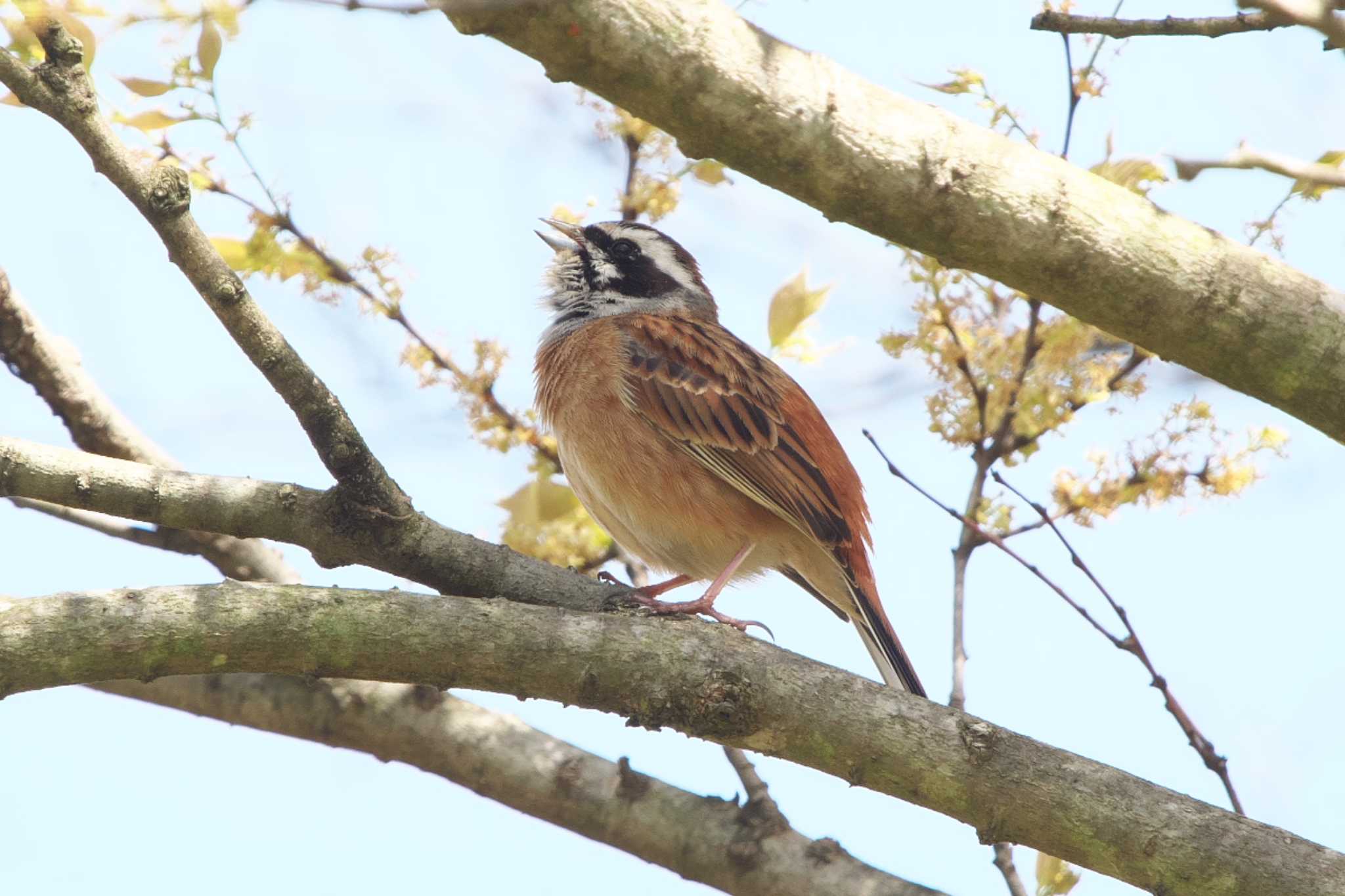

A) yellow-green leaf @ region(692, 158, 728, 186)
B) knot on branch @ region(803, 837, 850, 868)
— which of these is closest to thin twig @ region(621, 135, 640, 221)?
yellow-green leaf @ region(692, 158, 728, 186)

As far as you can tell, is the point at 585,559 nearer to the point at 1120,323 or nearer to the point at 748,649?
the point at 748,649

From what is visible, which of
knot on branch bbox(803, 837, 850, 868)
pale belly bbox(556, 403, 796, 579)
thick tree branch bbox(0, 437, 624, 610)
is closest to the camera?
thick tree branch bbox(0, 437, 624, 610)

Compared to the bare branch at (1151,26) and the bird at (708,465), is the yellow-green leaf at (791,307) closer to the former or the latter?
the bird at (708,465)

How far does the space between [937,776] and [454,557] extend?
1.81 metres

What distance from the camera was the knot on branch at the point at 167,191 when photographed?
4.14 metres

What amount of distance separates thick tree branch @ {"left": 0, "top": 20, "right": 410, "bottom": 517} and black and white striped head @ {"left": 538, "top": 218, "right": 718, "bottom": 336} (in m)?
2.96

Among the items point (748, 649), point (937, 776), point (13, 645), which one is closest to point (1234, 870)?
point (937, 776)

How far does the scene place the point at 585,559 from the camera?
6801mm

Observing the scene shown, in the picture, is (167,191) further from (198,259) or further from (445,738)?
(445,738)

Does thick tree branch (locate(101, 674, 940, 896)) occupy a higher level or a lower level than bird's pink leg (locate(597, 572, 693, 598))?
lower

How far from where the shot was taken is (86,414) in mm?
6340

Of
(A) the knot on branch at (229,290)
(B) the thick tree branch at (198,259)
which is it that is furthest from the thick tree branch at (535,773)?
(A) the knot on branch at (229,290)

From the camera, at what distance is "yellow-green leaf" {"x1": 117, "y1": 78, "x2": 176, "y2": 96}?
5.20 meters

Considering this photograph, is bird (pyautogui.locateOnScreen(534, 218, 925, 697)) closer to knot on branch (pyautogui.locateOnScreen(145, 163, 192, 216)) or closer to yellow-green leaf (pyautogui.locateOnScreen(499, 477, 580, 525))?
yellow-green leaf (pyautogui.locateOnScreen(499, 477, 580, 525))
